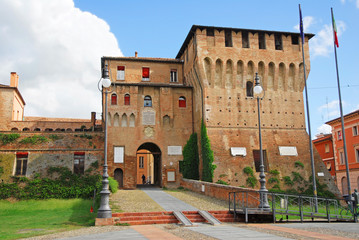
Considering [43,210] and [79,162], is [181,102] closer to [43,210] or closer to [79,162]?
[79,162]

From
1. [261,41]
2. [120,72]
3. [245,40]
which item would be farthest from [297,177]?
[120,72]

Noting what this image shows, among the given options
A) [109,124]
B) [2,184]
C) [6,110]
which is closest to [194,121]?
[109,124]

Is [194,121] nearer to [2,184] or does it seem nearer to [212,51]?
[212,51]

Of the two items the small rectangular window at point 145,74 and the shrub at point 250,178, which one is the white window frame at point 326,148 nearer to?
the shrub at point 250,178

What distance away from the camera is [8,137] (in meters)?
27.7

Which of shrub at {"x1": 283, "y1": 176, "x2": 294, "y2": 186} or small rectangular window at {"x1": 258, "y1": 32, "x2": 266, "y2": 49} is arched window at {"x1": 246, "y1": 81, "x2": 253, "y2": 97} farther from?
shrub at {"x1": 283, "y1": 176, "x2": 294, "y2": 186}

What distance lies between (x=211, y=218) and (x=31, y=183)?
17365mm

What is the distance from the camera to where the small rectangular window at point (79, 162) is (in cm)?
2797

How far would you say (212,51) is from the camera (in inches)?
1193

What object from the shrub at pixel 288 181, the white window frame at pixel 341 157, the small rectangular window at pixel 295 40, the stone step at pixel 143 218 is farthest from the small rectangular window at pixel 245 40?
the stone step at pixel 143 218

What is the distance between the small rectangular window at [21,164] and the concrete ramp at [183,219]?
17.4 metres

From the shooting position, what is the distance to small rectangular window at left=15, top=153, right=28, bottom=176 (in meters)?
26.9

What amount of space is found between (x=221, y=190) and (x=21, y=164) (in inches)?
665

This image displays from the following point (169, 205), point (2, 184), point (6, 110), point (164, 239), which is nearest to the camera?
point (164, 239)
